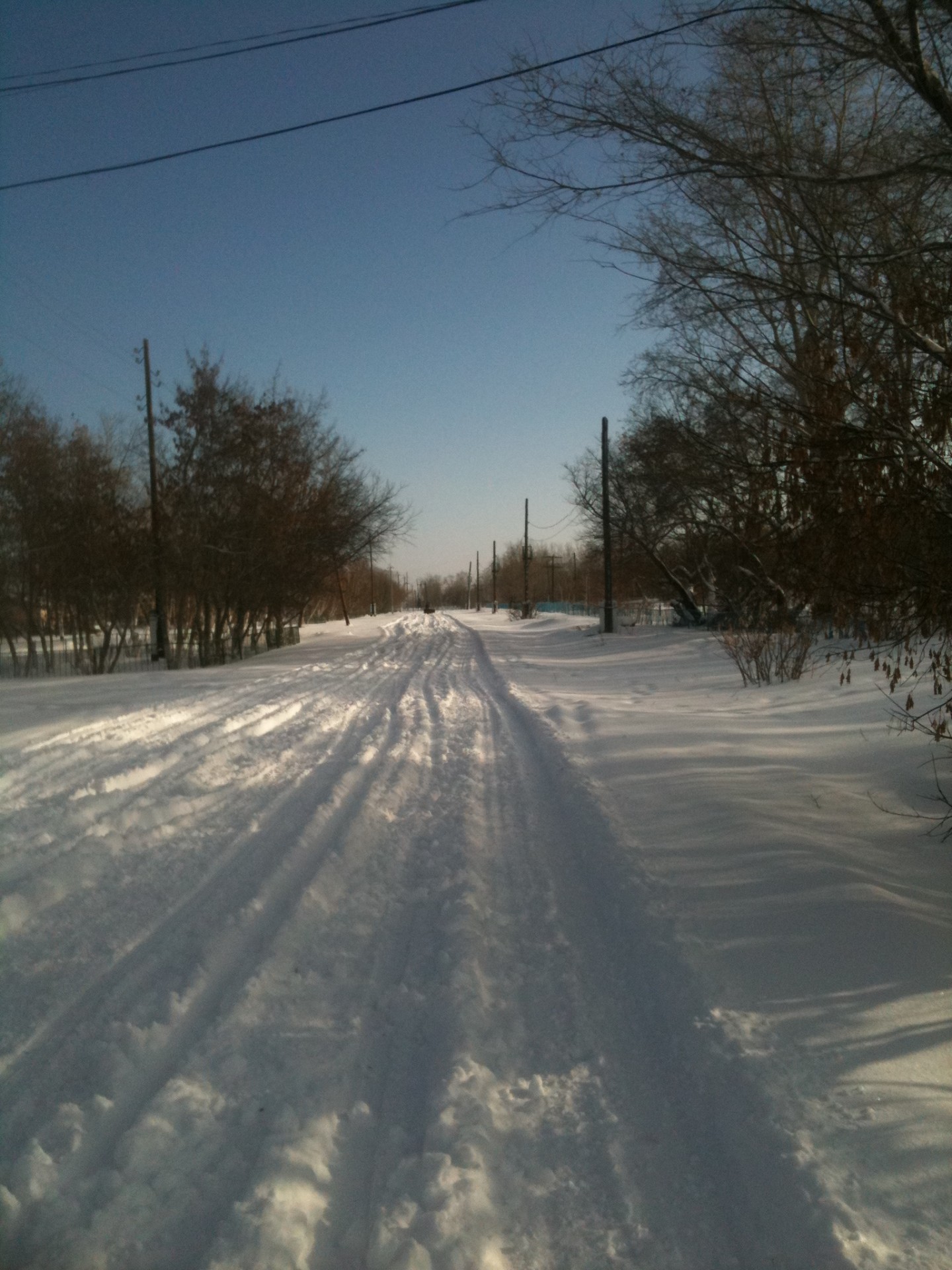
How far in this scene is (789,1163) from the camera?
284 cm

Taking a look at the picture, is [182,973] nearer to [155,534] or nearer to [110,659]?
[155,534]

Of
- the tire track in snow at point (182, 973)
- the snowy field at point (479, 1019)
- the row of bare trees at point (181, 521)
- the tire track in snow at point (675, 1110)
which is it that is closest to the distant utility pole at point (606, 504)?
the row of bare trees at point (181, 521)

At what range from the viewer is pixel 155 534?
77.5 ft

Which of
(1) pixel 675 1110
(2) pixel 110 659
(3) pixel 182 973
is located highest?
(2) pixel 110 659

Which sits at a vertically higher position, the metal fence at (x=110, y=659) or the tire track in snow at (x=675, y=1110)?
the metal fence at (x=110, y=659)

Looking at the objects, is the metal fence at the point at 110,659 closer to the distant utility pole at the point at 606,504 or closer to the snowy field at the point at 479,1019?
the distant utility pole at the point at 606,504

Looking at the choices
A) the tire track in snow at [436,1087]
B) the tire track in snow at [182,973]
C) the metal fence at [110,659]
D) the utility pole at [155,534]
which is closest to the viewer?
the tire track in snow at [436,1087]

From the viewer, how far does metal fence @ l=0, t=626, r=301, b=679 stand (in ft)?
87.6

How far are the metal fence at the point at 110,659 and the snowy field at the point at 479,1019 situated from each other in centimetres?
1929

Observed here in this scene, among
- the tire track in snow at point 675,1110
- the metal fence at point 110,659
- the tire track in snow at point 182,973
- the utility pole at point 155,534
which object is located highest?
the utility pole at point 155,534

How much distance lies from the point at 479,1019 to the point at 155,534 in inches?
868

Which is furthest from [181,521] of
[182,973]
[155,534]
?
[182,973]

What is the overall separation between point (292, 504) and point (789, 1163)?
2492 cm

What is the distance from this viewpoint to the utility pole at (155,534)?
2338 cm
